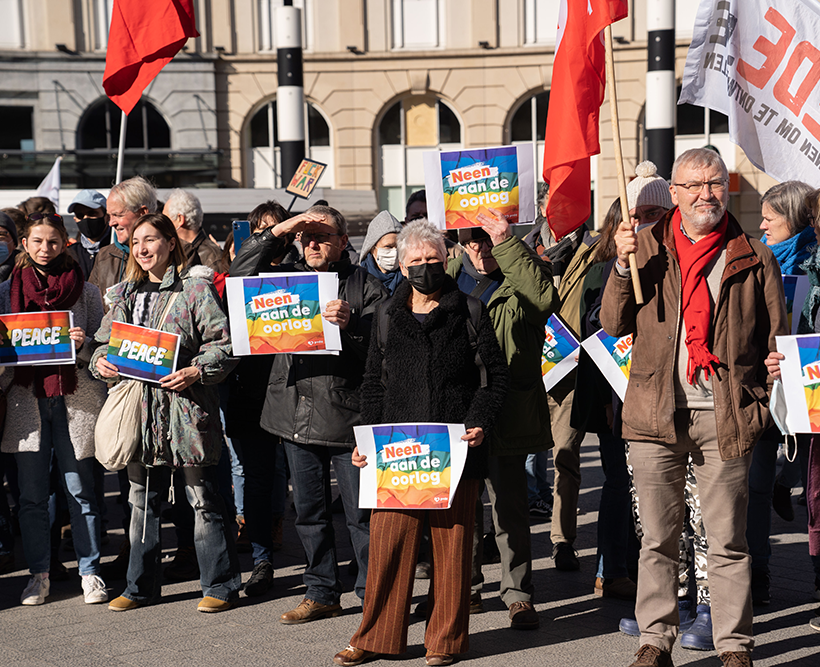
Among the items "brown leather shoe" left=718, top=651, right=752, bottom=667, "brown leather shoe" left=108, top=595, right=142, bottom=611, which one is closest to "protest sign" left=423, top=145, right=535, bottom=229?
"brown leather shoe" left=718, top=651, right=752, bottom=667

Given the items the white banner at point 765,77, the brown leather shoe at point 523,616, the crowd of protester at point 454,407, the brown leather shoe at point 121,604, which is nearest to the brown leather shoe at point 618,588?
the crowd of protester at point 454,407

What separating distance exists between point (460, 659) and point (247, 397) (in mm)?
2034

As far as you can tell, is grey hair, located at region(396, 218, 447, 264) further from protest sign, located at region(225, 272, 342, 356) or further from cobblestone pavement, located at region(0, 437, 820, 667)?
cobblestone pavement, located at region(0, 437, 820, 667)

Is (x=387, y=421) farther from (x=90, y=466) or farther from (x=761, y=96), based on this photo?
(x=761, y=96)

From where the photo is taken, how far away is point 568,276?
617cm

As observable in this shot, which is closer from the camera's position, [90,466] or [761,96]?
[761,96]

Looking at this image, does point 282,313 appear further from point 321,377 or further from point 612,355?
point 612,355

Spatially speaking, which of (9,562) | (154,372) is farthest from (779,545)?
(9,562)

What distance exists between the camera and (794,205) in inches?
220

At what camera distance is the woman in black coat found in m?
4.55

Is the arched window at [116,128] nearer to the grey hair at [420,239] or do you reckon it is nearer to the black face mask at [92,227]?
the black face mask at [92,227]

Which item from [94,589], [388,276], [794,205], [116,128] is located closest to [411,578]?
[94,589]

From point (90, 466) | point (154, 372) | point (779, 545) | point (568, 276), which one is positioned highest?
point (568, 276)

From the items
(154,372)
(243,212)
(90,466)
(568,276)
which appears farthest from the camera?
(243,212)
